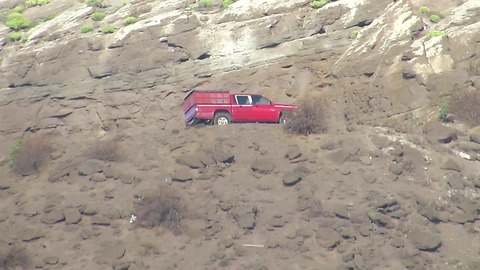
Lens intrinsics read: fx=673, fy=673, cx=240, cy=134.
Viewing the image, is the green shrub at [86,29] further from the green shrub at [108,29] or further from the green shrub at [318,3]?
the green shrub at [318,3]

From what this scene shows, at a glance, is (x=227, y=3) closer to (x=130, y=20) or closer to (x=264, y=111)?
(x=130, y=20)

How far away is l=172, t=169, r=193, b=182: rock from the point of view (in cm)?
2438

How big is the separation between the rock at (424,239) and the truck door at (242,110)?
1009 centimetres

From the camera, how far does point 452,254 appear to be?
2000 cm

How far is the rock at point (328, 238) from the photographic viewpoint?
2034 centimetres

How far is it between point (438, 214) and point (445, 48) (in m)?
9.81

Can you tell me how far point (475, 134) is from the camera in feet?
81.7

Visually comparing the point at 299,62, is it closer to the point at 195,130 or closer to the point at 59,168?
the point at 195,130

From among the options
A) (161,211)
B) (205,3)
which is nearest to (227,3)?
(205,3)

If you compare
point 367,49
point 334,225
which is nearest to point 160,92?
point 367,49

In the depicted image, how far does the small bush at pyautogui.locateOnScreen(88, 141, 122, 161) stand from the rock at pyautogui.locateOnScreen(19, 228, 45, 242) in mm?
5364

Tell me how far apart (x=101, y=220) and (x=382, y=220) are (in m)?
9.16

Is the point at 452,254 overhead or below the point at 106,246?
below

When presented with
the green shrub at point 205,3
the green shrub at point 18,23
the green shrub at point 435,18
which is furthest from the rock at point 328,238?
the green shrub at point 18,23
